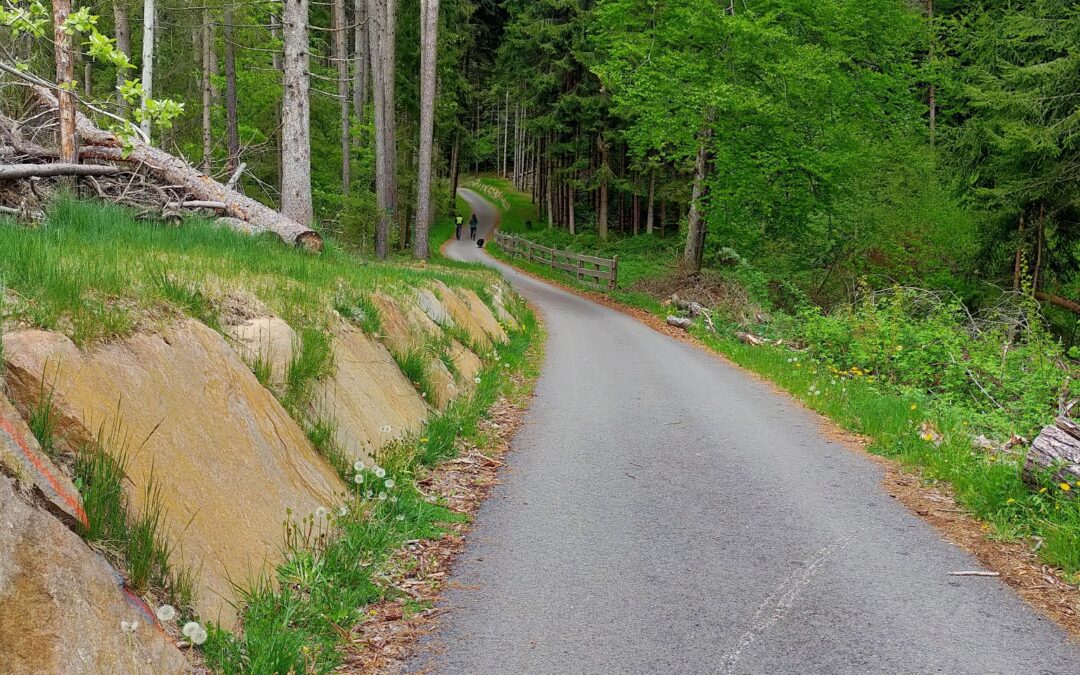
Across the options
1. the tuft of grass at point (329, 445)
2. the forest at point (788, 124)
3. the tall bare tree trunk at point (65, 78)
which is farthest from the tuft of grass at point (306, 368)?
the forest at point (788, 124)

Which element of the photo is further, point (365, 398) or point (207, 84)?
point (207, 84)

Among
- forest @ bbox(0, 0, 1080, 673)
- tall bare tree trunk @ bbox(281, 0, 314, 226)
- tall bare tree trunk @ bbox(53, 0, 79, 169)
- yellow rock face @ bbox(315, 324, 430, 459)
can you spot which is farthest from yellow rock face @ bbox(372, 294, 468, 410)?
tall bare tree trunk @ bbox(281, 0, 314, 226)

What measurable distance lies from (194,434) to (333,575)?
43.7 inches

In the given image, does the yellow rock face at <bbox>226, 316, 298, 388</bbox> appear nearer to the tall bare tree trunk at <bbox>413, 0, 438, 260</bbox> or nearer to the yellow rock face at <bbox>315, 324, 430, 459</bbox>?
the yellow rock face at <bbox>315, 324, 430, 459</bbox>

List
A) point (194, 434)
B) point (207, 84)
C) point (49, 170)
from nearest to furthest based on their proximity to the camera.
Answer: point (194, 434) → point (49, 170) → point (207, 84)

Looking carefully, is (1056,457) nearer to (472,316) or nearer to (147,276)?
(147,276)

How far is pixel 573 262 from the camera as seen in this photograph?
95.0 ft

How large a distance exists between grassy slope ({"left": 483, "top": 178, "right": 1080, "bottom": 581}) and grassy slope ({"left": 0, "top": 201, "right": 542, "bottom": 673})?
428 cm

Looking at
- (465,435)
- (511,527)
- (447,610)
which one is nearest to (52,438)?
(447,610)

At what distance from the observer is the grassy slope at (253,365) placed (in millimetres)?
3014

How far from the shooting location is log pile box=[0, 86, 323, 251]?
8.42 meters

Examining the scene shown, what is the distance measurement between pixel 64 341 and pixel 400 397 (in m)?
3.61

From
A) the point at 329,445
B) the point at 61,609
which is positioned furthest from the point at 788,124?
the point at 61,609

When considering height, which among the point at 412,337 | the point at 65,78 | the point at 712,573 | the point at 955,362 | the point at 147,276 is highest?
the point at 65,78
